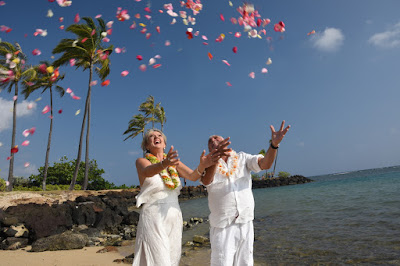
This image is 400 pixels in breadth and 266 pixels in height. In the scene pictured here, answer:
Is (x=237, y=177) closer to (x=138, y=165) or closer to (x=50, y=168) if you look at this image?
(x=138, y=165)

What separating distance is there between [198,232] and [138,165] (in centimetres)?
820

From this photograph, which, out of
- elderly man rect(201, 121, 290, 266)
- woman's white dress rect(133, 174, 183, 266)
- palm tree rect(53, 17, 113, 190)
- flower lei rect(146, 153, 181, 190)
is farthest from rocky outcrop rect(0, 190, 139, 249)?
palm tree rect(53, 17, 113, 190)

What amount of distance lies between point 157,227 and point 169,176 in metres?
0.55

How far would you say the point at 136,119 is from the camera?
41.7 m

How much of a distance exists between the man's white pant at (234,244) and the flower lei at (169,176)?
686mm

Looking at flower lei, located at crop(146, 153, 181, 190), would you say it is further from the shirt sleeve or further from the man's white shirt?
the shirt sleeve

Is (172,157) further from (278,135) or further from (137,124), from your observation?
(137,124)

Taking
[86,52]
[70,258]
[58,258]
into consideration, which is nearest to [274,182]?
[86,52]

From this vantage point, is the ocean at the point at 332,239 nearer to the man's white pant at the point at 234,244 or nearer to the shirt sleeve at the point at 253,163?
the man's white pant at the point at 234,244

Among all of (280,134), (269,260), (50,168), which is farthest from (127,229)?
(50,168)

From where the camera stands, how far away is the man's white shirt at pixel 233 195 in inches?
122

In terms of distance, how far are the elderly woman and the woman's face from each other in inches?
3.8

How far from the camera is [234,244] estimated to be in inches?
122

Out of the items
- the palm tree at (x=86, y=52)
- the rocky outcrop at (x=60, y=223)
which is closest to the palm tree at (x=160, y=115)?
the palm tree at (x=86, y=52)
